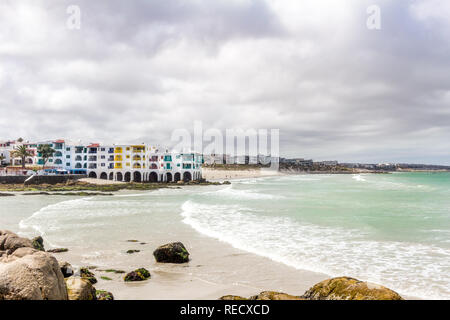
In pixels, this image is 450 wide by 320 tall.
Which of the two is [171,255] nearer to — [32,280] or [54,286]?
[54,286]

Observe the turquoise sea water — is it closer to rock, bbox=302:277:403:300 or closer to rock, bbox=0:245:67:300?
rock, bbox=302:277:403:300

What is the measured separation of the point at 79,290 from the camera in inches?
273

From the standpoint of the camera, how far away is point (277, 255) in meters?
13.5

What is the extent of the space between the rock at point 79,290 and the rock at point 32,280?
551 mm

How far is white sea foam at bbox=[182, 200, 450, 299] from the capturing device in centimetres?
1045

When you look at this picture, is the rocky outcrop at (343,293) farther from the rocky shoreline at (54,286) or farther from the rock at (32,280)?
the rock at (32,280)

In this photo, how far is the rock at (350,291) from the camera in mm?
6048

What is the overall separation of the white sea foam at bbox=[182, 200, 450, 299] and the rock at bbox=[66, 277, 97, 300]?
757 centimetres

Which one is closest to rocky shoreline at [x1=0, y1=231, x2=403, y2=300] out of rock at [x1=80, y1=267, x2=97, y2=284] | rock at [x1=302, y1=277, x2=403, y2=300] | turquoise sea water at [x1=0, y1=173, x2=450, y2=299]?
rock at [x1=302, y1=277, x2=403, y2=300]

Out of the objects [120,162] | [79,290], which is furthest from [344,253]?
[120,162]

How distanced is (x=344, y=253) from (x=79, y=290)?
1094 centimetres

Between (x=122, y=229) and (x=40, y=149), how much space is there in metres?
71.4
